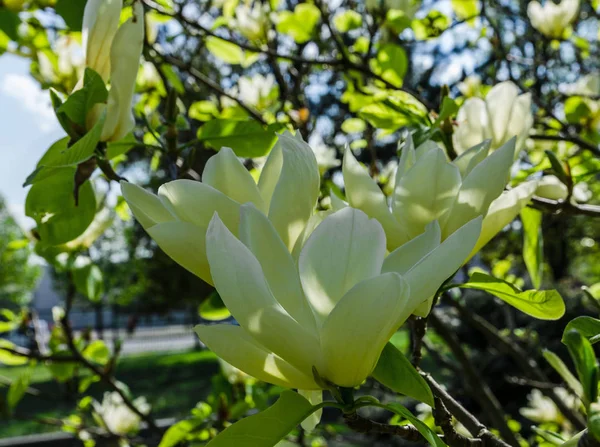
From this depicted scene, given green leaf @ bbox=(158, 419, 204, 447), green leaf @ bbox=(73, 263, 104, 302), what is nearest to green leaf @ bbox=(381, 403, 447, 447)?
green leaf @ bbox=(158, 419, 204, 447)

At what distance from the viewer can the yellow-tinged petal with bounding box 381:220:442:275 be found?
0.41 m

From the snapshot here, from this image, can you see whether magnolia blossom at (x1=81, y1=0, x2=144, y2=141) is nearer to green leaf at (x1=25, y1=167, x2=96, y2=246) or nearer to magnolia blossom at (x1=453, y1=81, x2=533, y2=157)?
green leaf at (x1=25, y1=167, x2=96, y2=246)

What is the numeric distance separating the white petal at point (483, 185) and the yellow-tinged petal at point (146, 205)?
236 millimetres

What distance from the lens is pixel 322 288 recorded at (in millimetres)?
389

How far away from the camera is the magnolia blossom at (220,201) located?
1.40ft

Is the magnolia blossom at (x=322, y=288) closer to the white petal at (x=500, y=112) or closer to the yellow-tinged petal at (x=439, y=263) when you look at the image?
the yellow-tinged petal at (x=439, y=263)

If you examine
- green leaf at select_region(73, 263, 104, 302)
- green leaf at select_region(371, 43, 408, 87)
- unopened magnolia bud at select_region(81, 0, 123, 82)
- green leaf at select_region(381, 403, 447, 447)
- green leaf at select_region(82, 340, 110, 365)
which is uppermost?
unopened magnolia bud at select_region(81, 0, 123, 82)

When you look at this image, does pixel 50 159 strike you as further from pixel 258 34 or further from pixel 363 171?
pixel 258 34

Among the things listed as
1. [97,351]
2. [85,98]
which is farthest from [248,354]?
[97,351]

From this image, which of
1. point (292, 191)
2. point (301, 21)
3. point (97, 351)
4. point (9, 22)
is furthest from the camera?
point (97, 351)

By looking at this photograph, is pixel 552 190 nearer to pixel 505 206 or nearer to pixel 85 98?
pixel 505 206

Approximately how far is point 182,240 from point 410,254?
0.54ft

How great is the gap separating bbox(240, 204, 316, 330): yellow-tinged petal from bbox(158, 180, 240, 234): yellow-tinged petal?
0.04 m

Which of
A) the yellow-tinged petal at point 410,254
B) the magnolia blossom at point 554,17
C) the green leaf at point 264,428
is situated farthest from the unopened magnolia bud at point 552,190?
the magnolia blossom at point 554,17
